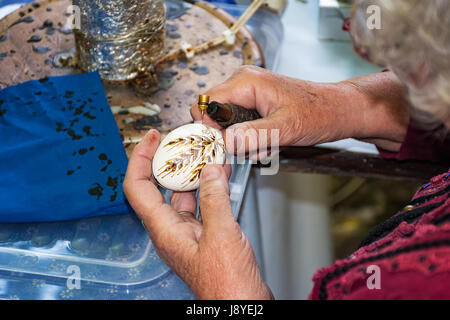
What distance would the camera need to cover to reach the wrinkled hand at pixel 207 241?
0.56 m

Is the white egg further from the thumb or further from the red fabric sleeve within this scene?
the red fabric sleeve

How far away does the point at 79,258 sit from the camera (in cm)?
71

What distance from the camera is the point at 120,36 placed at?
2.80ft

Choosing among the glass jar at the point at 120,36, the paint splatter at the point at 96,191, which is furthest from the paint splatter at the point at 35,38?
the paint splatter at the point at 96,191

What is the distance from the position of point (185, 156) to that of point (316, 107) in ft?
0.94

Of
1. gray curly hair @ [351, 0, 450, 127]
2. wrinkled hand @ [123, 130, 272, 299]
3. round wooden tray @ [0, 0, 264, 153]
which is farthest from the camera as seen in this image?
round wooden tray @ [0, 0, 264, 153]

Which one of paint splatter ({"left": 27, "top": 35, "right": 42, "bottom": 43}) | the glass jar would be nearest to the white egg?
the glass jar

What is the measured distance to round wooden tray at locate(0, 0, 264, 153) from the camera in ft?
2.91

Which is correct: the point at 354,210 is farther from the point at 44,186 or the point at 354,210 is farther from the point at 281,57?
the point at 44,186

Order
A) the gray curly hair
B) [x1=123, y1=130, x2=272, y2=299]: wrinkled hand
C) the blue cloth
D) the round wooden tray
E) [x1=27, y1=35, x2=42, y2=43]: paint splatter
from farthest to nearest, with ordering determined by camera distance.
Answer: [x1=27, y1=35, x2=42, y2=43]: paint splatter
the round wooden tray
the blue cloth
[x1=123, y1=130, x2=272, y2=299]: wrinkled hand
the gray curly hair

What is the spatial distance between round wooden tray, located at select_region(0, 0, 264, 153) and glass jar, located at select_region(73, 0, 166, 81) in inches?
1.7

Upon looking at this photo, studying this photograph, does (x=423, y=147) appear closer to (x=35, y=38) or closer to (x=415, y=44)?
(x=415, y=44)

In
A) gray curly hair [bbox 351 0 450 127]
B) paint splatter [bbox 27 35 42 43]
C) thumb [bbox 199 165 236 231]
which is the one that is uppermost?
gray curly hair [bbox 351 0 450 127]

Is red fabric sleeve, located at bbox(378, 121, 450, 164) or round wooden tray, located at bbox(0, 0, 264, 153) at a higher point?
round wooden tray, located at bbox(0, 0, 264, 153)
